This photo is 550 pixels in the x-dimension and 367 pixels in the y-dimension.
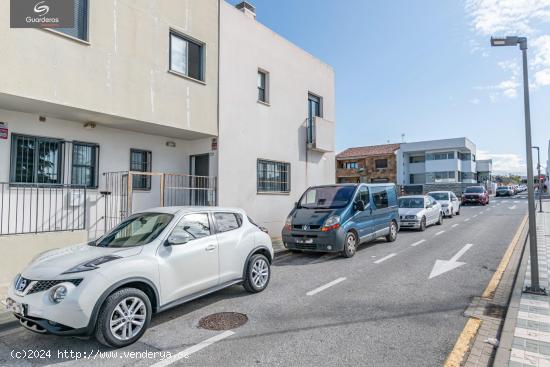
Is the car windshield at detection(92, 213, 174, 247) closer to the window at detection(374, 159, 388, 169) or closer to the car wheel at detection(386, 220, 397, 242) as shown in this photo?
the car wheel at detection(386, 220, 397, 242)

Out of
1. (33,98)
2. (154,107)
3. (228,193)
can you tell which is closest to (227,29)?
(154,107)

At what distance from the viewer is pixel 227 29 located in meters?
11.4

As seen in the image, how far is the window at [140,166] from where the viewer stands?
1005cm

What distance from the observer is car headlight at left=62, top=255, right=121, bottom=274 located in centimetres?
407

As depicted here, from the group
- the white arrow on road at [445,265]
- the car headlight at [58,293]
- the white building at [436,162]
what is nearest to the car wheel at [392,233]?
the white arrow on road at [445,265]

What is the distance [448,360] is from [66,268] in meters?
4.55

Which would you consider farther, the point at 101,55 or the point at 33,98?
the point at 101,55

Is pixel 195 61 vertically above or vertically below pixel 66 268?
above

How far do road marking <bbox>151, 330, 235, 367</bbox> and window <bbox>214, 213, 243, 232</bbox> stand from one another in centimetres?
180


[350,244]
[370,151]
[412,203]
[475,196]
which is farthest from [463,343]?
[370,151]

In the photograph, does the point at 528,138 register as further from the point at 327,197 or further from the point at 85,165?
the point at 85,165

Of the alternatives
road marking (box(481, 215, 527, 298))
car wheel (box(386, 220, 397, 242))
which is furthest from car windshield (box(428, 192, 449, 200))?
car wheel (box(386, 220, 397, 242))

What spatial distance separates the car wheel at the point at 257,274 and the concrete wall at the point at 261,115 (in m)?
4.77

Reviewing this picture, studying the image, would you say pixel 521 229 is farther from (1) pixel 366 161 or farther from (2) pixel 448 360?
(1) pixel 366 161
